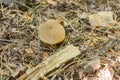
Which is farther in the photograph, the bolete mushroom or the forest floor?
the bolete mushroom

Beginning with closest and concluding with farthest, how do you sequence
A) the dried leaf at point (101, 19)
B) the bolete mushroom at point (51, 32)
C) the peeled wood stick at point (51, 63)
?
the peeled wood stick at point (51, 63), the bolete mushroom at point (51, 32), the dried leaf at point (101, 19)

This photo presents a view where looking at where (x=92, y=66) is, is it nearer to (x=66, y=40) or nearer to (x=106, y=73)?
(x=106, y=73)

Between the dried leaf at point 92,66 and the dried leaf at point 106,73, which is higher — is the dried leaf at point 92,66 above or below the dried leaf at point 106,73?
above

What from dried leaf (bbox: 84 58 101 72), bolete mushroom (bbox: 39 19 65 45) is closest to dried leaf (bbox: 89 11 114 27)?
bolete mushroom (bbox: 39 19 65 45)

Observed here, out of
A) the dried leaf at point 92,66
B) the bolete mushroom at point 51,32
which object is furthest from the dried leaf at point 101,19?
the dried leaf at point 92,66

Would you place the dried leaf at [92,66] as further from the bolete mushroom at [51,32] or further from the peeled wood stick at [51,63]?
the bolete mushroom at [51,32]

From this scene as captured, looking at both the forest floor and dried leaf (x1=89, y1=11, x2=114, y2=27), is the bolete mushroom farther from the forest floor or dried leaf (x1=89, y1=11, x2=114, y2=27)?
dried leaf (x1=89, y1=11, x2=114, y2=27)
